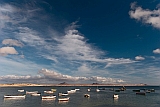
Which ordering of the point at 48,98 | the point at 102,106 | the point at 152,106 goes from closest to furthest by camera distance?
the point at 102,106, the point at 152,106, the point at 48,98

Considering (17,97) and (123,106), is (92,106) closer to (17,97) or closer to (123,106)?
(123,106)

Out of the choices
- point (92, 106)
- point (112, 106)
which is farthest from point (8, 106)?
point (112, 106)

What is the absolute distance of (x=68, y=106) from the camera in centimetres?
6969

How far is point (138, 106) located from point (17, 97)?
69471 mm

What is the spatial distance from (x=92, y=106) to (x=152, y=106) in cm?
2546

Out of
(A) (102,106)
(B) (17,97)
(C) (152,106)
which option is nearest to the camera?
(A) (102,106)

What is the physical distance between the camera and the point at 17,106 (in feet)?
232

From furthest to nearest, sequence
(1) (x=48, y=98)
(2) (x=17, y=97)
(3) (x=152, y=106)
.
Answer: (2) (x=17, y=97), (1) (x=48, y=98), (3) (x=152, y=106)

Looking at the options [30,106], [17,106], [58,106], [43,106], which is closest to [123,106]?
[58,106]

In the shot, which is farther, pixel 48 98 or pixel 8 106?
pixel 48 98

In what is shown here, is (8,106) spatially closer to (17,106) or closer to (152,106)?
(17,106)

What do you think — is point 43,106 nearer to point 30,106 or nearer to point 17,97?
point 30,106

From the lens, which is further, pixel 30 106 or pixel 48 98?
pixel 48 98

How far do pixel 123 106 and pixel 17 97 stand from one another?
211 feet
